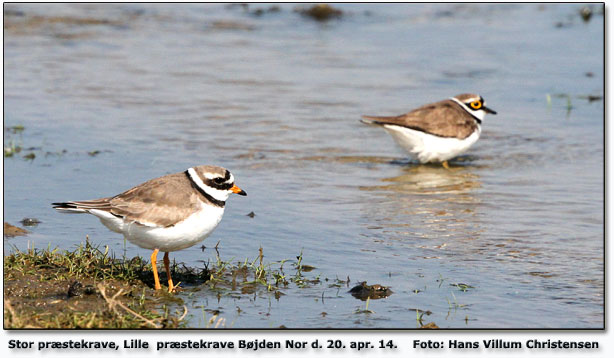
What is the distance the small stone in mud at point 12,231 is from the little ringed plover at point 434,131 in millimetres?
5783

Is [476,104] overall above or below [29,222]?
above

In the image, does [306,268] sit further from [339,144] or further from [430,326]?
[339,144]

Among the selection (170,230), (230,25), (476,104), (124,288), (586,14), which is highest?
(586,14)

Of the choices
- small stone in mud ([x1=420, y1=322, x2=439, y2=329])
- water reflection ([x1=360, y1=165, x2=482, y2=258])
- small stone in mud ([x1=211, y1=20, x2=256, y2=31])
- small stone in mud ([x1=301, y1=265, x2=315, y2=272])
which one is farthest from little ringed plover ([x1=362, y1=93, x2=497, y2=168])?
small stone in mud ([x1=211, y1=20, x2=256, y2=31])

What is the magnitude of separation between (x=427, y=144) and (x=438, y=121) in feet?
1.56

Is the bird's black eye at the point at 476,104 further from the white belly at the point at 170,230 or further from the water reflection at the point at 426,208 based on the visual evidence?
the white belly at the point at 170,230

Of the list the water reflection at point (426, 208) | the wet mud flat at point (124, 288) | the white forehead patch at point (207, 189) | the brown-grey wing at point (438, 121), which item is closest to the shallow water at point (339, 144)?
the water reflection at point (426, 208)

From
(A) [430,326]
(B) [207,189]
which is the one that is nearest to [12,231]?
(B) [207,189]

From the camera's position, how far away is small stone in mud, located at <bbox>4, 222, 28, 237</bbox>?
8.66 m

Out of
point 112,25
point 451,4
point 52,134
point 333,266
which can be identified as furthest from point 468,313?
point 451,4

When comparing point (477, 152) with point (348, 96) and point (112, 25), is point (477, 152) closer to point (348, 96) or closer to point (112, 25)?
point (348, 96)

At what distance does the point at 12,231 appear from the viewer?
28.6 ft

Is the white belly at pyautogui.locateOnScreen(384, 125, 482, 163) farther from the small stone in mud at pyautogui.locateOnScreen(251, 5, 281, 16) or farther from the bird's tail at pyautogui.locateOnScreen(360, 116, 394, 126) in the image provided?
the small stone in mud at pyautogui.locateOnScreen(251, 5, 281, 16)

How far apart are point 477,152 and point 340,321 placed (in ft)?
24.8
